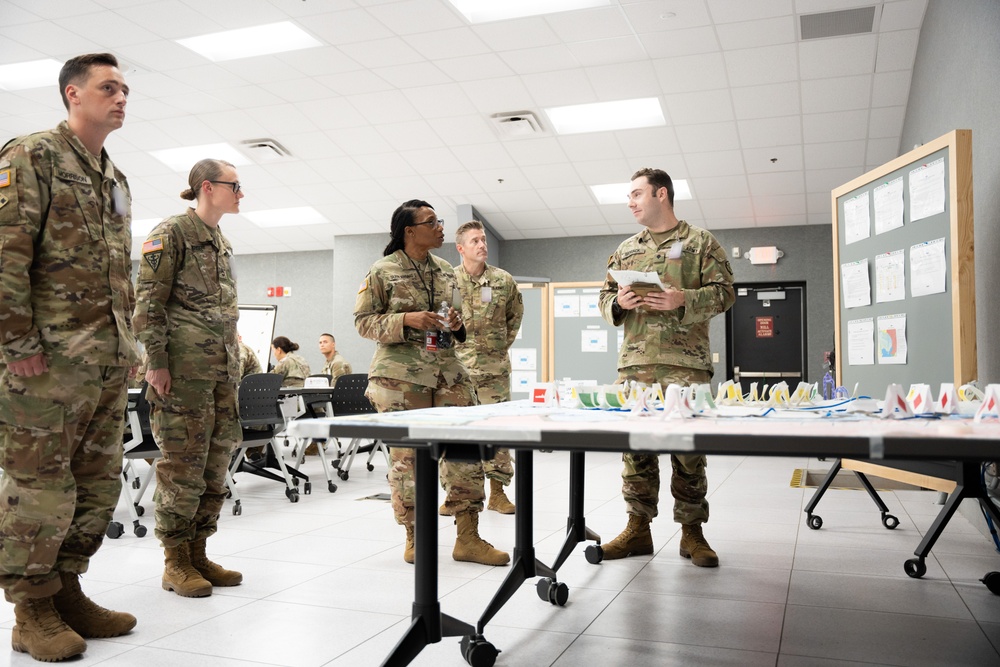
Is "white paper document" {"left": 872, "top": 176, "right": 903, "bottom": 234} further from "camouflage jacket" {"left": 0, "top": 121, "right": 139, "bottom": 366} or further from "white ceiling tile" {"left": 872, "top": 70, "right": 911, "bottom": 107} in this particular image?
"white ceiling tile" {"left": 872, "top": 70, "right": 911, "bottom": 107}

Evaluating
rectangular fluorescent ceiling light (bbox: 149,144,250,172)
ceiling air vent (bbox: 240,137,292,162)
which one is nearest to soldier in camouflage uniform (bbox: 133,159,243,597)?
ceiling air vent (bbox: 240,137,292,162)

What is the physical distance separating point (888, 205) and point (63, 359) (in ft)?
11.4

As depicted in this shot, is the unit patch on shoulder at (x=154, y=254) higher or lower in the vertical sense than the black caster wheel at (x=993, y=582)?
higher

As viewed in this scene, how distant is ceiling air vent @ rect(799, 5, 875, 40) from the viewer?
5685 mm

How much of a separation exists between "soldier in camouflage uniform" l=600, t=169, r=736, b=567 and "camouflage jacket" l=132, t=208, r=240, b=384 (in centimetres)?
153

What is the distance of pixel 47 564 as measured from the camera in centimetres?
207

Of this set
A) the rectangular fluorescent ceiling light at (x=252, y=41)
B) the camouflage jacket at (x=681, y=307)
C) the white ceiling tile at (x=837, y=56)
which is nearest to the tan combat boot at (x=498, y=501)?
the camouflage jacket at (x=681, y=307)

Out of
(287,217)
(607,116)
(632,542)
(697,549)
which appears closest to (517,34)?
(607,116)

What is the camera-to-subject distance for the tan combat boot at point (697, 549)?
3.07 m

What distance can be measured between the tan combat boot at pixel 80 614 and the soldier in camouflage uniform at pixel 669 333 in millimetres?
1840

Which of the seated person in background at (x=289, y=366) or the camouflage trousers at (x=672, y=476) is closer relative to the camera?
the camouflage trousers at (x=672, y=476)

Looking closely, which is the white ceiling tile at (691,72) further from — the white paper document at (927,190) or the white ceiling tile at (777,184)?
the white paper document at (927,190)

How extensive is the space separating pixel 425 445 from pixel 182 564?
1.60 meters

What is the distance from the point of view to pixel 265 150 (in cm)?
848
